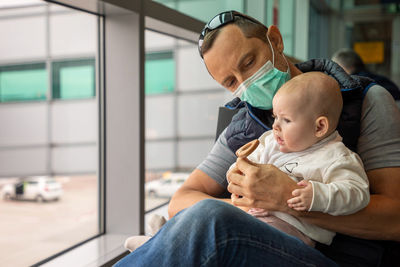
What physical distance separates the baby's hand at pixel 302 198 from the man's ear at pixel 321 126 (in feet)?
0.50

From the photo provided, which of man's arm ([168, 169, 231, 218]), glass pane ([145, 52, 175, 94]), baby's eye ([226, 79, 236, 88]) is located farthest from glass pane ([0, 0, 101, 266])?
baby's eye ([226, 79, 236, 88])

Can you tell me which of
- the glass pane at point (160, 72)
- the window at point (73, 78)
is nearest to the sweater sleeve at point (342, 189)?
the window at point (73, 78)

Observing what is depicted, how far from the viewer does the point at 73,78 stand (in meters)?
2.88

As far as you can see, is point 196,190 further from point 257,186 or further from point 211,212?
point 211,212

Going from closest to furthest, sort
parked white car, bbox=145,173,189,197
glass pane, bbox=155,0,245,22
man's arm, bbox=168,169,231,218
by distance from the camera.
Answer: man's arm, bbox=168,169,231,218 < glass pane, bbox=155,0,245,22 < parked white car, bbox=145,173,189,197

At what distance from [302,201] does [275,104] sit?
30 cm

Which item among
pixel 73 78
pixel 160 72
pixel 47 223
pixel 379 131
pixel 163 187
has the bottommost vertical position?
pixel 47 223

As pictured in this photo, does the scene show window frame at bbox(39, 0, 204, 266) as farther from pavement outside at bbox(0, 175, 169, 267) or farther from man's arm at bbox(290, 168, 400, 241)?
man's arm at bbox(290, 168, 400, 241)

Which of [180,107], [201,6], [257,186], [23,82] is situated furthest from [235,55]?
[180,107]

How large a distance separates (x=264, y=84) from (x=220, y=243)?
60 centimetres

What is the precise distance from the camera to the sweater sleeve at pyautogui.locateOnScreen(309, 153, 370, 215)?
972 mm

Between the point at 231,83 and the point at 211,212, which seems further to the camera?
the point at 231,83

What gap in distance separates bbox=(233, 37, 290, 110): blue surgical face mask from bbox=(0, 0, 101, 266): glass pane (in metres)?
0.96

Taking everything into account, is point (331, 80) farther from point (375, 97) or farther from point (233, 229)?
point (233, 229)
